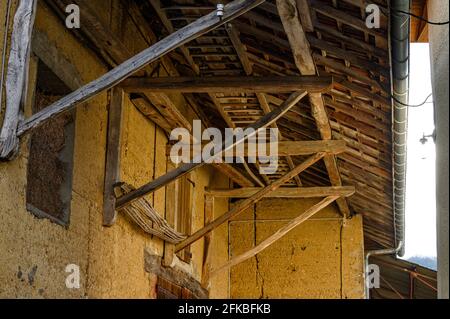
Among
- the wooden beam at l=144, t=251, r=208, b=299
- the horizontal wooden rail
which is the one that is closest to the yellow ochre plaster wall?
the wooden beam at l=144, t=251, r=208, b=299

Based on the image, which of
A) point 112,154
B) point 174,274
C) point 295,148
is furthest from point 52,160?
point 174,274

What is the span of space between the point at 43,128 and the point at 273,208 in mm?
7734

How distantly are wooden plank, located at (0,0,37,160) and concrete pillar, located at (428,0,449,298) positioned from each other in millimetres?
2635

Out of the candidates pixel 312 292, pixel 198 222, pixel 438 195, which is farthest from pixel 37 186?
pixel 312 292

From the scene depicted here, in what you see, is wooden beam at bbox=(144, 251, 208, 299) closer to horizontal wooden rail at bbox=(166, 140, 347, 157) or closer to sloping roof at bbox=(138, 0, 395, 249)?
horizontal wooden rail at bbox=(166, 140, 347, 157)

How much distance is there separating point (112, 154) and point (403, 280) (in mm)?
10756

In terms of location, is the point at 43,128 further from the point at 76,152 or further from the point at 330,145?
the point at 330,145

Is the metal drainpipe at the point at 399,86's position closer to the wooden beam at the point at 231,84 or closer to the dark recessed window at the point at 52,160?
the wooden beam at the point at 231,84

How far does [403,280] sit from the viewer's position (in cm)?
1728

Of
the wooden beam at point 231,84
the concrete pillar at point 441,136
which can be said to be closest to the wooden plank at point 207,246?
the wooden beam at point 231,84

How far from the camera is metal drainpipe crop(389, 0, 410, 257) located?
6.14 m

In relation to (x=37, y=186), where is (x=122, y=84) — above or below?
above

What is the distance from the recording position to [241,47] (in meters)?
8.25
